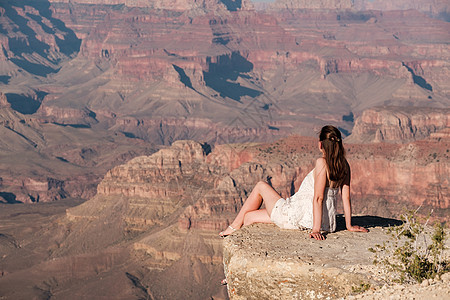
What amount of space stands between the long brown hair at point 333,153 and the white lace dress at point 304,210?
591 millimetres

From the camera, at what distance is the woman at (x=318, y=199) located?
24.7 m

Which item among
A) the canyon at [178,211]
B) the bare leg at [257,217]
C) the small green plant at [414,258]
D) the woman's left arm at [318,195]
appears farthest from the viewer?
the canyon at [178,211]

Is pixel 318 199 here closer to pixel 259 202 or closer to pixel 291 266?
pixel 259 202

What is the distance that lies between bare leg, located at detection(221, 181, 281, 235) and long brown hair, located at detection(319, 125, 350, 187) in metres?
2.29

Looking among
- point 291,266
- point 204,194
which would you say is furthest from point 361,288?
point 204,194

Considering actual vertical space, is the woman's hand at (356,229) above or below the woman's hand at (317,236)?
below

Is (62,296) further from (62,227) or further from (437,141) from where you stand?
(437,141)

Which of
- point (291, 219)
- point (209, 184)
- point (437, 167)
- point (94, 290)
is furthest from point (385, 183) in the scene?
point (291, 219)

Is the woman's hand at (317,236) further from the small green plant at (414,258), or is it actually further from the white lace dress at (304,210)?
the small green plant at (414,258)

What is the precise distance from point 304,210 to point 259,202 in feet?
6.79

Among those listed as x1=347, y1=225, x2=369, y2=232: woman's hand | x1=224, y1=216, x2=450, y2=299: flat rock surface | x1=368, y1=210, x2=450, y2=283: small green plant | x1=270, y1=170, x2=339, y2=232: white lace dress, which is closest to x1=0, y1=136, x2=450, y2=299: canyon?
x1=347, y1=225, x2=369, y2=232: woman's hand

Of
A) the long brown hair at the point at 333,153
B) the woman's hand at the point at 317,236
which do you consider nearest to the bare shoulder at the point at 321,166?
the long brown hair at the point at 333,153

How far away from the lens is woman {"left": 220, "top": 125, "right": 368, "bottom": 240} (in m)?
24.7

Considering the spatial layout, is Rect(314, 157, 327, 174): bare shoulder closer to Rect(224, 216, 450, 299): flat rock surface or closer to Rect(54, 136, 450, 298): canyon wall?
Rect(224, 216, 450, 299): flat rock surface
